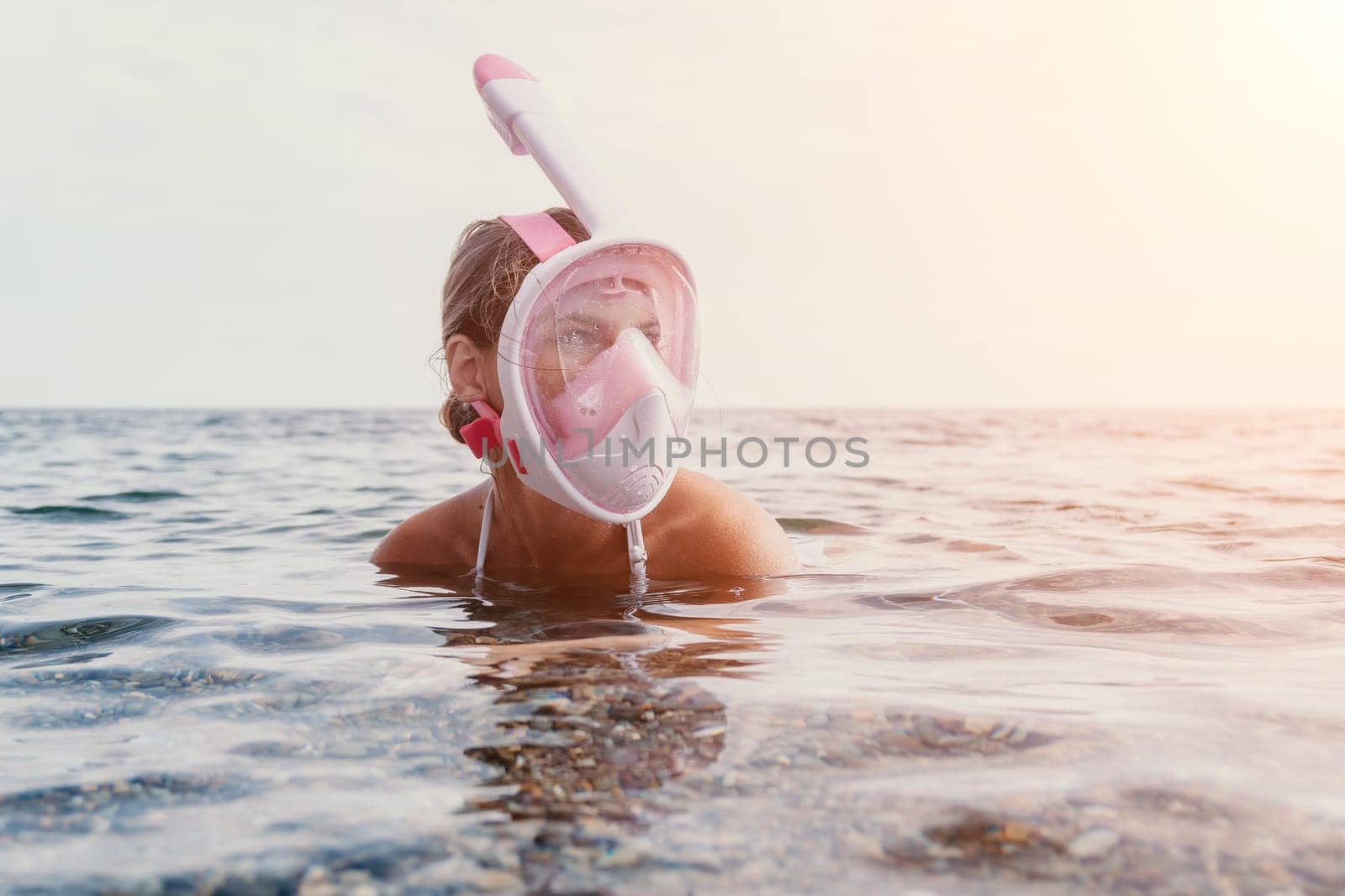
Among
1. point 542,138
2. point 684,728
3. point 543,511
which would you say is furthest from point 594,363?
point 684,728

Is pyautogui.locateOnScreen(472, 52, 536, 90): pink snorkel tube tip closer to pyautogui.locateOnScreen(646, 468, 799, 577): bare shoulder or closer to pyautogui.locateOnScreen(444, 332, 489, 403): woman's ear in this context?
pyautogui.locateOnScreen(444, 332, 489, 403): woman's ear

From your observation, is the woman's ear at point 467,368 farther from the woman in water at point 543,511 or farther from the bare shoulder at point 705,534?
the bare shoulder at point 705,534

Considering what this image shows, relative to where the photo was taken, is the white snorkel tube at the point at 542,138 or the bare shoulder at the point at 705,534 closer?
the white snorkel tube at the point at 542,138

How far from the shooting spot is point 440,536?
4.72 meters

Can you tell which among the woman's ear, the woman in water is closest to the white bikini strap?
the woman in water

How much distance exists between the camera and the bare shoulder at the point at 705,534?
4094mm

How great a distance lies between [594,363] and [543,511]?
0.99 m

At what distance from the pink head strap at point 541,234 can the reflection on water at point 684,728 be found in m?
1.16

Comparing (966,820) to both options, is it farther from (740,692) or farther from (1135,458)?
(1135,458)

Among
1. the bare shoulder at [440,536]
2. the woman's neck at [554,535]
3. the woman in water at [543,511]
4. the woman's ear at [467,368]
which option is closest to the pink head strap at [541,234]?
the woman in water at [543,511]

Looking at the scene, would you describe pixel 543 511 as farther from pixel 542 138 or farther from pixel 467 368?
pixel 542 138

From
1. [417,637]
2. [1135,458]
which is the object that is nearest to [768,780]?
[417,637]

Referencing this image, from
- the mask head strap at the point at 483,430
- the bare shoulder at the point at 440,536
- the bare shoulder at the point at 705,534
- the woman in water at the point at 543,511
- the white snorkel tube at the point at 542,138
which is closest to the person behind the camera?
the white snorkel tube at the point at 542,138

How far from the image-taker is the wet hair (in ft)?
12.2
